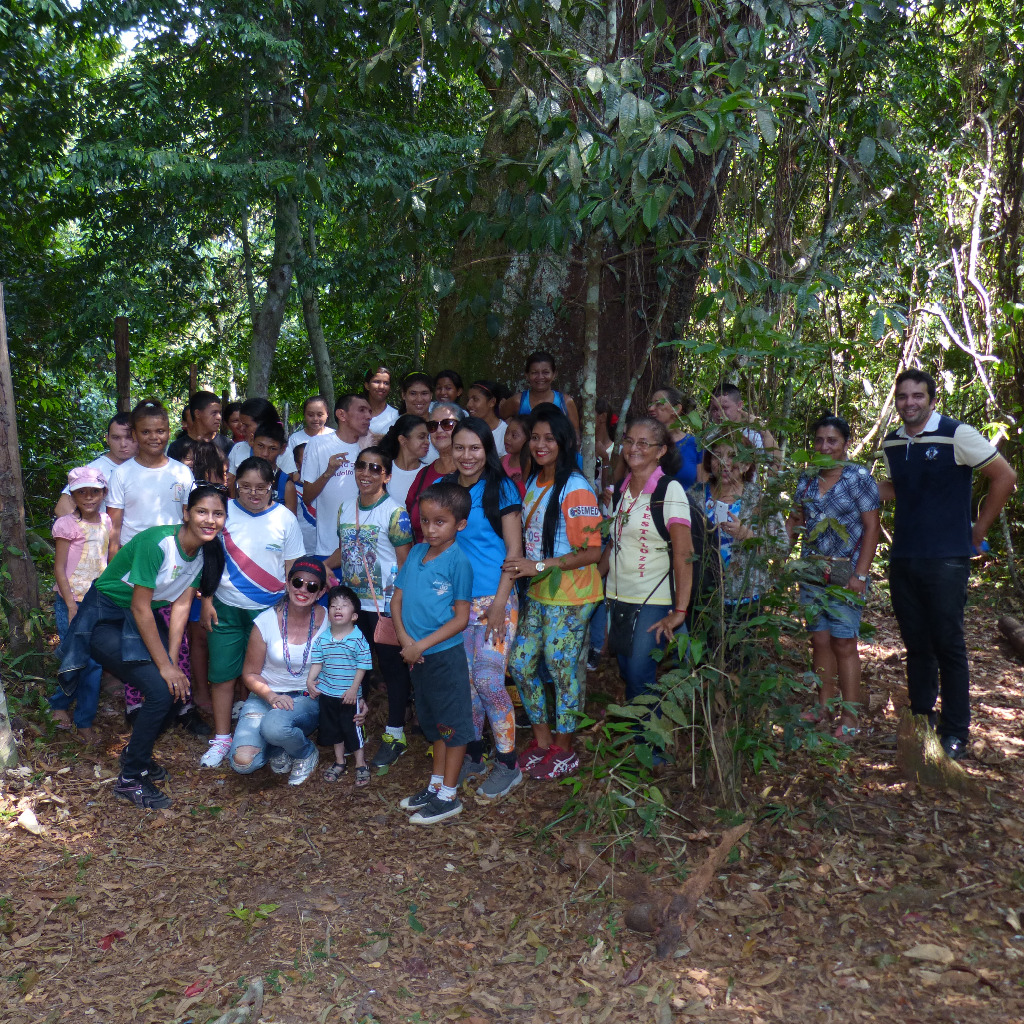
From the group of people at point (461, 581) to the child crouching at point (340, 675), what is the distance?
0.01 meters

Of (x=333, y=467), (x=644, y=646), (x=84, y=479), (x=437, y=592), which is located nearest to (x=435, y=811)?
(x=437, y=592)

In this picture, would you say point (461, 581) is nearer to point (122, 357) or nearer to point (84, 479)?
point (84, 479)

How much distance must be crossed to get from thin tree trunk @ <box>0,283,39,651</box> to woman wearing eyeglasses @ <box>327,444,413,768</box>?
191cm

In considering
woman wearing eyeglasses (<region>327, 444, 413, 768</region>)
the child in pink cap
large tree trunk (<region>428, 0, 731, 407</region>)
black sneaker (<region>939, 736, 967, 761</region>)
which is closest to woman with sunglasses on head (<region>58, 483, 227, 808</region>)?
the child in pink cap

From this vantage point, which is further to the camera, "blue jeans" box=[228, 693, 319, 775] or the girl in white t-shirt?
the girl in white t-shirt

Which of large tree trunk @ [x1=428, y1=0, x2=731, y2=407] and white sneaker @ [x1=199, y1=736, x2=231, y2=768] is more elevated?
large tree trunk @ [x1=428, y1=0, x2=731, y2=407]

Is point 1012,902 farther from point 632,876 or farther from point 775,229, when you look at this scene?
point 775,229

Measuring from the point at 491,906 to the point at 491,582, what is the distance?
5.03ft

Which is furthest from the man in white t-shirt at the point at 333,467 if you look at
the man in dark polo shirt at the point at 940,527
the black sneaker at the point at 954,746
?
the black sneaker at the point at 954,746

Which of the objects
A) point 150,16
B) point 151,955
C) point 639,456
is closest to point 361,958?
point 151,955

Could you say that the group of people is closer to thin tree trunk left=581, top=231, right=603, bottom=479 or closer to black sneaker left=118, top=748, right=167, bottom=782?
black sneaker left=118, top=748, right=167, bottom=782

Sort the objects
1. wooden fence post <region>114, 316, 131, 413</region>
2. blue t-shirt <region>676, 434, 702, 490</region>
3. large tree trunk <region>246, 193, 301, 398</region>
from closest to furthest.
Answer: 1. blue t-shirt <region>676, 434, 702, 490</region>
2. wooden fence post <region>114, 316, 131, 413</region>
3. large tree trunk <region>246, 193, 301, 398</region>

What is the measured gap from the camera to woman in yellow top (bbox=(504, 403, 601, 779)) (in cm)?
425

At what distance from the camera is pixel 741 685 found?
3.62 meters
